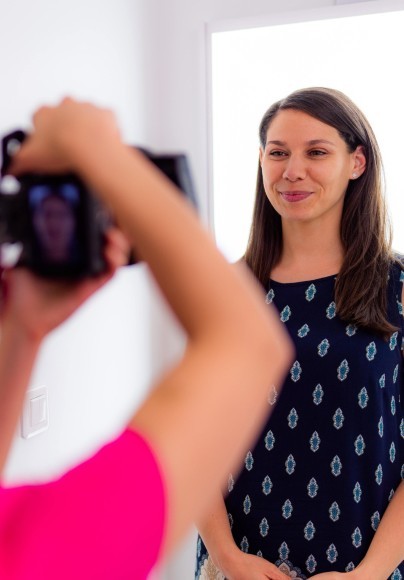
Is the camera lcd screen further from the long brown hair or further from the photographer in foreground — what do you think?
the long brown hair

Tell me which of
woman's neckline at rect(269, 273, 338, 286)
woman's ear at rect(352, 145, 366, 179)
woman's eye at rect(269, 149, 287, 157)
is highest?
woman's eye at rect(269, 149, 287, 157)

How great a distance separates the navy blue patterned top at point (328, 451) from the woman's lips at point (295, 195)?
22 cm

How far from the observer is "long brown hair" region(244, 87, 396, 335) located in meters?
1.19

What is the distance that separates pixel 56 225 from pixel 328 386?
87 cm

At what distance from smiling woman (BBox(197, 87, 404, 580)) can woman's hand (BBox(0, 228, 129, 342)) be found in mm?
807

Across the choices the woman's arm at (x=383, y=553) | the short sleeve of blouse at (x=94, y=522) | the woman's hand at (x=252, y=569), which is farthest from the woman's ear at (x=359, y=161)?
the short sleeve of blouse at (x=94, y=522)

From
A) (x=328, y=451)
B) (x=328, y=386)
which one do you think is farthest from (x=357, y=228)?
(x=328, y=451)

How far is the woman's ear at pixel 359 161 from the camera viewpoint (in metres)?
1.28

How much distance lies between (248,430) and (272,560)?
0.99 meters

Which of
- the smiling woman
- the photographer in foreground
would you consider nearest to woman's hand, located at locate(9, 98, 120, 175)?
the photographer in foreground

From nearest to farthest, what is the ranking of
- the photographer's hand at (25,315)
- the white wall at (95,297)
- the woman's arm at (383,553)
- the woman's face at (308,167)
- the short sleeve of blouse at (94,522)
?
the short sleeve of blouse at (94,522), the photographer's hand at (25,315), the woman's arm at (383,553), the woman's face at (308,167), the white wall at (95,297)

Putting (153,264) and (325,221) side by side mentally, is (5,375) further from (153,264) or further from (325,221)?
(325,221)

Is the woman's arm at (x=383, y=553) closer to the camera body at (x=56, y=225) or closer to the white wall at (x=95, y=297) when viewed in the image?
the white wall at (x=95, y=297)

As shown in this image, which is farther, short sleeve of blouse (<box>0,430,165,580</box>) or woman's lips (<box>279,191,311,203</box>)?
woman's lips (<box>279,191,311,203</box>)
